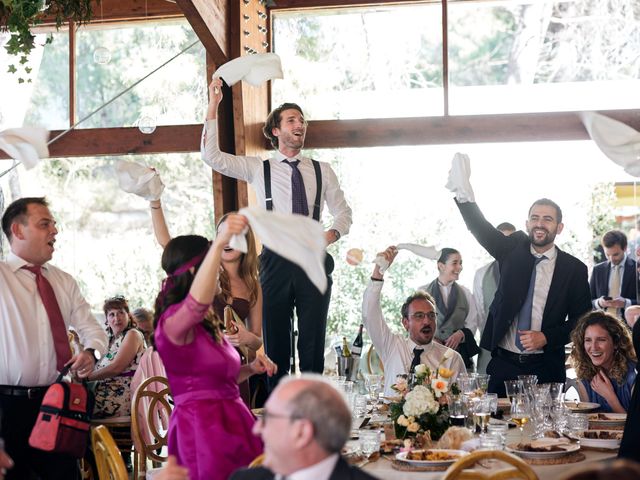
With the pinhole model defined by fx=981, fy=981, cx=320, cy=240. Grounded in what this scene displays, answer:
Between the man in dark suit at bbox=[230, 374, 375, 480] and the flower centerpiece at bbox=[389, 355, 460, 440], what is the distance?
1303 mm

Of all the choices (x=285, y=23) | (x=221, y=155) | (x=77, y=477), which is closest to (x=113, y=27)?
(x=285, y=23)

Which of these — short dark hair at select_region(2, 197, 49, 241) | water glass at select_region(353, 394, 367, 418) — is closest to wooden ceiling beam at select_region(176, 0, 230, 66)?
short dark hair at select_region(2, 197, 49, 241)

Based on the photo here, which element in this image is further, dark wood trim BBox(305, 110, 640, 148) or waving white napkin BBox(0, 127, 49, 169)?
dark wood trim BBox(305, 110, 640, 148)

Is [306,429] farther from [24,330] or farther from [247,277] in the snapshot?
[247,277]

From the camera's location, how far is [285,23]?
7.12 m

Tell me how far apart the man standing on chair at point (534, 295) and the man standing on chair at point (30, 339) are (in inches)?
90.6

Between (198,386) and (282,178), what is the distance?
2.59 m

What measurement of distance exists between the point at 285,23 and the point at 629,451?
4691 millimetres

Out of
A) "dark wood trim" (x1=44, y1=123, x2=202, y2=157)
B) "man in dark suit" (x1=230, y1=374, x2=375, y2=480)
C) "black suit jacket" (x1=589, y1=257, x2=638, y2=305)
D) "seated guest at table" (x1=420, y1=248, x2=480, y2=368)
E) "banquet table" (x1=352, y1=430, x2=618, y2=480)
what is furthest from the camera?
"black suit jacket" (x1=589, y1=257, x2=638, y2=305)

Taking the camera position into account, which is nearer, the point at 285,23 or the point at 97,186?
the point at 285,23

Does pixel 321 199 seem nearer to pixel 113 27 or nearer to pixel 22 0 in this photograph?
pixel 22 0

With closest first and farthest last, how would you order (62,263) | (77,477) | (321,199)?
(77,477)
(321,199)
(62,263)

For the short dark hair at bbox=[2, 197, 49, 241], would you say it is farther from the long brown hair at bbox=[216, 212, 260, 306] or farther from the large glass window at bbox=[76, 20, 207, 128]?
the large glass window at bbox=[76, 20, 207, 128]

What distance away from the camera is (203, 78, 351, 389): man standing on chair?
17.4 feet
